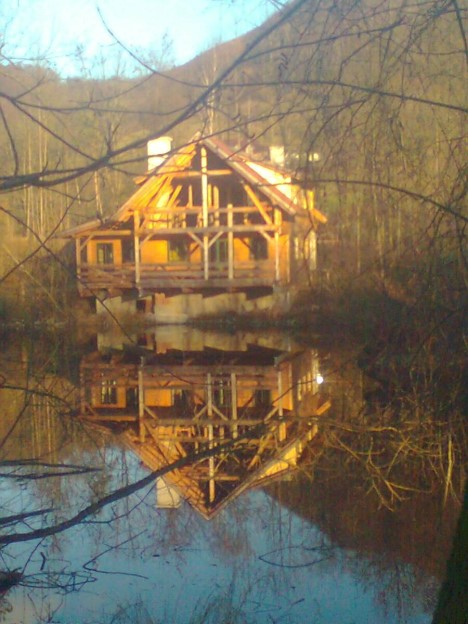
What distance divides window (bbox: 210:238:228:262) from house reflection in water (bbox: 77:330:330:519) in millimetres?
11147

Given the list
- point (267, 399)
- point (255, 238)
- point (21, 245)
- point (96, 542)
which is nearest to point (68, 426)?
point (267, 399)

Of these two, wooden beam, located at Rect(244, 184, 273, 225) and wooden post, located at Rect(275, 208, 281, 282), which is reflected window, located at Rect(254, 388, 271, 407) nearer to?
wooden beam, located at Rect(244, 184, 273, 225)

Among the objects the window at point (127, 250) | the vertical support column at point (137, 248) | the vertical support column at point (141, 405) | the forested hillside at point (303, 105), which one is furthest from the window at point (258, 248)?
the forested hillside at point (303, 105)

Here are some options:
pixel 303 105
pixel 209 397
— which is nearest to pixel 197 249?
pixel 209 397

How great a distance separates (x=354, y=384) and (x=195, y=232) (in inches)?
601

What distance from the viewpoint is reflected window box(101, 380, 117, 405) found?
42.0 ft

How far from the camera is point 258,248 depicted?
3086cm

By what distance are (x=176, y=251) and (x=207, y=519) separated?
26395mm

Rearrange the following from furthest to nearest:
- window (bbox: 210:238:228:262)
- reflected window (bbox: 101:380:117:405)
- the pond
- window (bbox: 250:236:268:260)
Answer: window (bbox: 210:238:228:262) → window (bbox: 250:236:268:260) → reflected window (bbox: 101:380:117:405) → the pond

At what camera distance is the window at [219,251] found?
31.4m

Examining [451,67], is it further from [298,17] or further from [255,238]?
[255,238]

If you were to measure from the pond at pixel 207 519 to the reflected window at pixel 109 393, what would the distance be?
356mm

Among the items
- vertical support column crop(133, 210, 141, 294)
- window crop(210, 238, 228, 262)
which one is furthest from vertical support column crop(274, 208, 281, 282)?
vertical support column crop(133, 210, 141, 294)

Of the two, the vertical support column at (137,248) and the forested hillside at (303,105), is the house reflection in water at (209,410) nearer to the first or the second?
the forested hillside at (303,105)
